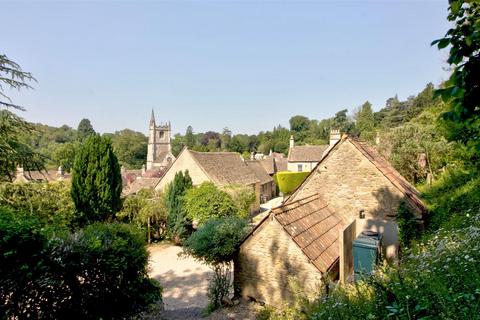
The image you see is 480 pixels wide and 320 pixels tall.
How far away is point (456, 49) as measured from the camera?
3346 millimetres

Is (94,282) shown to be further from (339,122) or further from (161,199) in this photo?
(339,122)

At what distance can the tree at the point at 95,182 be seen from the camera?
19.0 meters

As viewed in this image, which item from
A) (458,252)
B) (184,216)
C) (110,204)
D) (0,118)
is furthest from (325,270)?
(110,204)

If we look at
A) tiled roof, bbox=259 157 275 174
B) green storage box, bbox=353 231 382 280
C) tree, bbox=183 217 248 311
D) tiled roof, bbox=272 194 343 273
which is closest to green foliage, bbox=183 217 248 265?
tree, bbox=183 217 248 311

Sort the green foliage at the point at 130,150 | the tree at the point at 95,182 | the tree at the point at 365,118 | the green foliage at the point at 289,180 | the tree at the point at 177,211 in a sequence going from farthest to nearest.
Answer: the green foliage at the point at 130,150, the tree at the point at 365,118, the green foliage at the point at 289,180, the tree at the point at 177,211, the tree at the point at 95,182

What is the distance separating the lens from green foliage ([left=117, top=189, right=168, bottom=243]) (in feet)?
70.4

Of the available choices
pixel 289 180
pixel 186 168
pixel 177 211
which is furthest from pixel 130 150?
pixel 177 211

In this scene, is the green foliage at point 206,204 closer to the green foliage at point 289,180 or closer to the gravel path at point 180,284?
the gravel path at point 180,284

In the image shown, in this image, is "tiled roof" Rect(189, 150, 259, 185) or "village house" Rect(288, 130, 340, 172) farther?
"village house" Rect(288, 130, 340, 172)

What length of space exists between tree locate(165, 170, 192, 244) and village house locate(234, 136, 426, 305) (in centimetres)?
1055

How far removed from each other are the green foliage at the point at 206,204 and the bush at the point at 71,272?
10.4m

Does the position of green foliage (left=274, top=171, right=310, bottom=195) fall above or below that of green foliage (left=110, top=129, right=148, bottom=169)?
below

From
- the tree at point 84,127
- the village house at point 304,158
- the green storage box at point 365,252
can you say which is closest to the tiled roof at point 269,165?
the village house at point 304,158

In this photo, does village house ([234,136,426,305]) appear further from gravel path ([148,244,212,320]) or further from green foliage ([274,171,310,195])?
green foliage ([274,171,310,195])
